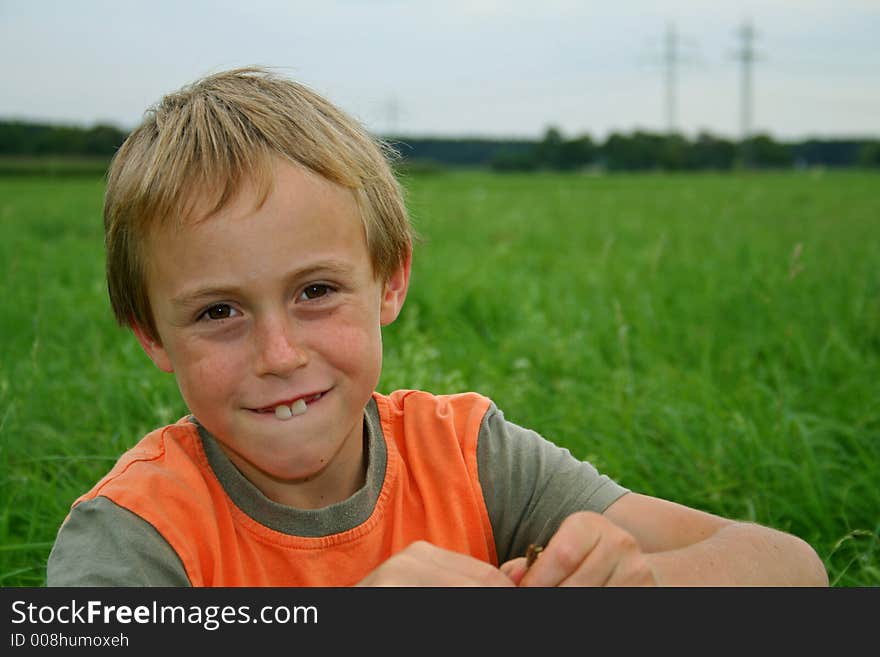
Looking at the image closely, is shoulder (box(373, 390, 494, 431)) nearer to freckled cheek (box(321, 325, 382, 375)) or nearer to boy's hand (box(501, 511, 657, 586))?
freckled cheek (box(321, 325, 382, 375))

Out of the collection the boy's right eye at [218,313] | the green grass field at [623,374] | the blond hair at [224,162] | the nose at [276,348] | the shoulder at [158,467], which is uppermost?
the blond hair at [224,162]

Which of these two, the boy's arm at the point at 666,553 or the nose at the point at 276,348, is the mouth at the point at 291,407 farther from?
the boy's arm at the point at 666,553

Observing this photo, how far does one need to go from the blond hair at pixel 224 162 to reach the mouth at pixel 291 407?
276 millimetres

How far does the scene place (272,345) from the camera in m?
1.28

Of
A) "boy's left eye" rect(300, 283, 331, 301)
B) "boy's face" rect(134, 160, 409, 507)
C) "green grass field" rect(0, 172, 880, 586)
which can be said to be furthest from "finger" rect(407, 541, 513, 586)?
"green grass field" rect(0, 172, 880, 586)

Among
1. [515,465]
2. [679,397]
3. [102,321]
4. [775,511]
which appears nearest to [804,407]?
[679,397]

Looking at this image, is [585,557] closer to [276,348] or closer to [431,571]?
[431,571]

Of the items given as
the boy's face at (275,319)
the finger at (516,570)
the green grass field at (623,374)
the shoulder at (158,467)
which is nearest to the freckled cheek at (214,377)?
the boy's face at (275,319)

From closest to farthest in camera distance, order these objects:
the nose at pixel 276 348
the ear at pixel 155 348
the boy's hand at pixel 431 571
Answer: the boy's hand at pixel 431 571
the nose at pixel 276 348
the ear at pixel 155 348

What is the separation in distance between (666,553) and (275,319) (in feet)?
2.39

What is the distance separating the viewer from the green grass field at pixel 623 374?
7.59 feet

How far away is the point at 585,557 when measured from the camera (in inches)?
45.1

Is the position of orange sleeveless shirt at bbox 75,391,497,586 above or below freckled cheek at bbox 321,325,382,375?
below

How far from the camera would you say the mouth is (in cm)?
134
